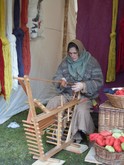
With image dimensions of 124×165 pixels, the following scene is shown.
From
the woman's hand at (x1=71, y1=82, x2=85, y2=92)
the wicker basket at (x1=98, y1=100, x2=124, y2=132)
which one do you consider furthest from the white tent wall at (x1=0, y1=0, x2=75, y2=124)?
the wicker basket at (x1=98, y1=100, x2=124, y2=132)

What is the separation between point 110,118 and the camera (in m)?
2.59

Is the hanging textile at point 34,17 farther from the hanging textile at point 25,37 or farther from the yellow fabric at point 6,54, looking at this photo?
the yellow fabric at point 6,54

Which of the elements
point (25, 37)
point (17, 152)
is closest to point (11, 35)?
point (25, 37)

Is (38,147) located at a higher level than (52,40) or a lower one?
lower

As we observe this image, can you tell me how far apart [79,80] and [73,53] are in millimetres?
290

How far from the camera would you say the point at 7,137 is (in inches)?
125

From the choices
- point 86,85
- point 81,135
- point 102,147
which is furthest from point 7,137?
point 102,147

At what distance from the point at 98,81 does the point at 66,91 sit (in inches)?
14.0

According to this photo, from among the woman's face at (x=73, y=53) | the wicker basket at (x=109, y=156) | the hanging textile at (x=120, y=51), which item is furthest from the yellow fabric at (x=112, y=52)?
the wicker basket at (x=109, y=156)

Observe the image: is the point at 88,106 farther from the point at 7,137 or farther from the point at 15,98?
the point at 15,98

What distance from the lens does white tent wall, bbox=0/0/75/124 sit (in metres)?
4.02

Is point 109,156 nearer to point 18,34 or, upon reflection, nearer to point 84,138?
point 84,138

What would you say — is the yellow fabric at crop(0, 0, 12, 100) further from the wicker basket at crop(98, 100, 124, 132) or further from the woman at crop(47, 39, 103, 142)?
the wicker basket at crop(98, 100, 124, 132)

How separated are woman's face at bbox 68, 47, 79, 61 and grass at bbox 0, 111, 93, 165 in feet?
3.09
